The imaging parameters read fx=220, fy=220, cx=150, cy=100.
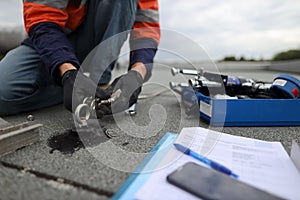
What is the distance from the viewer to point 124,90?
64cm

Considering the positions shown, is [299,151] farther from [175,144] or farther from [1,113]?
[1,113]

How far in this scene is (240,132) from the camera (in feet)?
1.92

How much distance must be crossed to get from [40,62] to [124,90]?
360 mm

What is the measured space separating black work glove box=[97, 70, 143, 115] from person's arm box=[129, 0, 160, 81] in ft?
0.16

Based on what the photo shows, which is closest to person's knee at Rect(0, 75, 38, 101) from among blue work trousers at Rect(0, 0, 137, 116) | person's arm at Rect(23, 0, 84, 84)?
blue work trousers at Rect(0, 0, 137, 116)

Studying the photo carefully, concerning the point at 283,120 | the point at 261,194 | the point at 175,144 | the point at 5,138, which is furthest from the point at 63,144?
the point at 283,120

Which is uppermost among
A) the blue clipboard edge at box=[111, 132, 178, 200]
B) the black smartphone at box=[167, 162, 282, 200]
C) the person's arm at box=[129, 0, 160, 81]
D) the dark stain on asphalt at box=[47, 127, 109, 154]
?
the person's arm at box=[129, 0, 160, 81]

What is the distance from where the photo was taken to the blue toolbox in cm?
59

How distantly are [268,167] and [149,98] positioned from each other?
0.73 m

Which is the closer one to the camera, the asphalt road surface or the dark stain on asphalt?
the asphalt road surface

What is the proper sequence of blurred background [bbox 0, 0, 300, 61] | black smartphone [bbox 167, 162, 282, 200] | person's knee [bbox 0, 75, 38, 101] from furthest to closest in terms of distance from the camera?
blurred background [bbox 0, 0, 300, 61]
person's knee [bbox 0, 75, 38, 101]
black smartphone [bbox 167, 162, 282, 200]

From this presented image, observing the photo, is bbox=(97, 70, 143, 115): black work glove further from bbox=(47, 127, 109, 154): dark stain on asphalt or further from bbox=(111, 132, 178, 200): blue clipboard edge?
bbox=(111, 132, 178, 200): blue clipboard edge

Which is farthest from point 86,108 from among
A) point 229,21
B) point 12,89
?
point 229,21

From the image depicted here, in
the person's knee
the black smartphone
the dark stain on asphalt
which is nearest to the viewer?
the black smartphone
